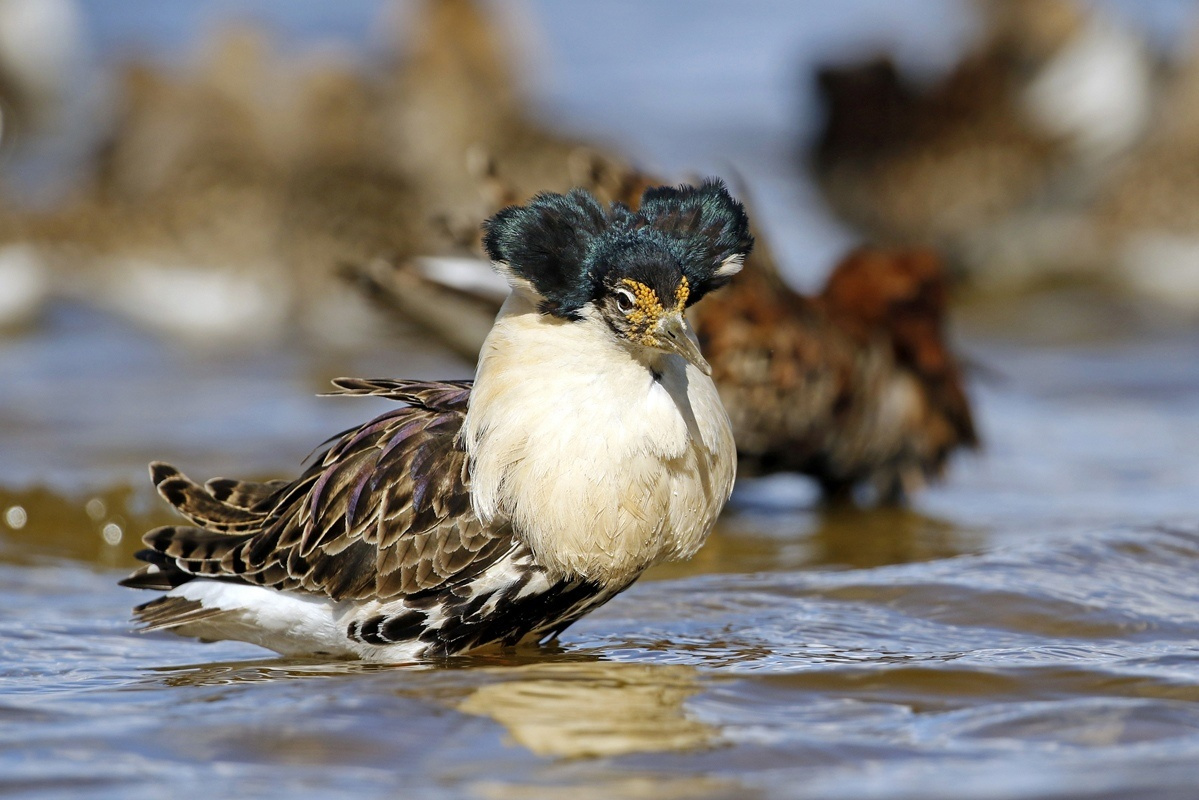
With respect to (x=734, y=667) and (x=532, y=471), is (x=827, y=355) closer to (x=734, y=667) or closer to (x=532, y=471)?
(x=734, y=667)

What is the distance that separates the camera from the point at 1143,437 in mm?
9422

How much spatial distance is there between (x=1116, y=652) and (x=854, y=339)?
304 centimetres

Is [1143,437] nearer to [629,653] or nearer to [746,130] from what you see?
[629,653]

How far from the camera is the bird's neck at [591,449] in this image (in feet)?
15.5

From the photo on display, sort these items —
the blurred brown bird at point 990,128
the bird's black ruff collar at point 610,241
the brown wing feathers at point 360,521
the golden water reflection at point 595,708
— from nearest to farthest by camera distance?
the golden water reflection at point 595,708 < the bird's black ruff collar at point 610,241 < the brown wing feathers at point 360,521 < the blurred brown bird at point 990,128

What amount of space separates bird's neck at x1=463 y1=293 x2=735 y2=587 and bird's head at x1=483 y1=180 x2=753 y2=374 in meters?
0.12

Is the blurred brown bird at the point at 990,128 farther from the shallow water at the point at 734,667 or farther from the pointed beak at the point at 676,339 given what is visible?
the pointed beak at the point at 676,339

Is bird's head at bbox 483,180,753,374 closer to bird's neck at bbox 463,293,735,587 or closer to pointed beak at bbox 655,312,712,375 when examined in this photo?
pointed beak at bbox 655,312,712,375

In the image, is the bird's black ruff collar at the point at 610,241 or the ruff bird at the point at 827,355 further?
the ruff bird at the point at 827,355

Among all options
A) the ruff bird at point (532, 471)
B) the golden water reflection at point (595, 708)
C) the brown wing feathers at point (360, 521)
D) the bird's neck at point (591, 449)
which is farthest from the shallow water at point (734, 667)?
the bird's neck at point (591, 449)

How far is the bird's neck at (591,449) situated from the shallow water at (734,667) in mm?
419

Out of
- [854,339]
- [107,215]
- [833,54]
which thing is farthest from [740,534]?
[833,54]

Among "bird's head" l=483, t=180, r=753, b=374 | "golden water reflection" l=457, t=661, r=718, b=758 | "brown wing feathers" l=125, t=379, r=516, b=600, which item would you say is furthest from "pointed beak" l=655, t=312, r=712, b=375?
"golden water reflection" l=457, t=661, r=718, b=758

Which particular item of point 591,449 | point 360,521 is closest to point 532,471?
point 591,449
